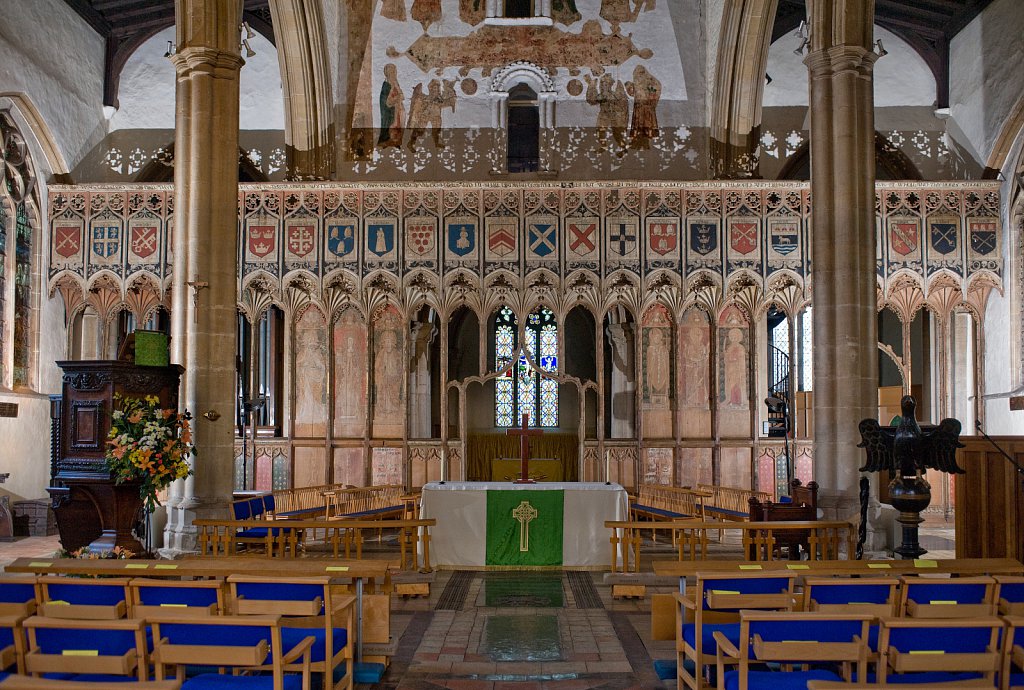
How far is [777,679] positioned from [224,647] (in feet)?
8.42

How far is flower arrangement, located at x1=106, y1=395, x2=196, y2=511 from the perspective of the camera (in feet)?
27.3

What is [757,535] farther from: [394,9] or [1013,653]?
[394,9]

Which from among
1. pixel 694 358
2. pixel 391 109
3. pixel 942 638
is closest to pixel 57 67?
pixel 391 109

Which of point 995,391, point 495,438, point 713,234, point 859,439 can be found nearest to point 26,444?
point 495,438

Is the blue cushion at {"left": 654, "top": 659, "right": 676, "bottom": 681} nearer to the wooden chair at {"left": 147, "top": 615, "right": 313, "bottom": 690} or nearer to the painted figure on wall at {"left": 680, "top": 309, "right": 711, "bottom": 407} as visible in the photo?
the wooden chair at {"left": 147, "top": 615, "right": 313, "bottom": 690}

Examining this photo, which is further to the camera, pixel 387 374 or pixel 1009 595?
pixel 387 374

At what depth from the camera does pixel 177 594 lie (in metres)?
5.09

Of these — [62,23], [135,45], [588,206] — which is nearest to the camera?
[588,206]

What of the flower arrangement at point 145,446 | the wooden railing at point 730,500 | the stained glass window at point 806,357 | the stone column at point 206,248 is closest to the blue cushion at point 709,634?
the flower arrangement at point 145,446

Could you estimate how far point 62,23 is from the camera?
15.9 m

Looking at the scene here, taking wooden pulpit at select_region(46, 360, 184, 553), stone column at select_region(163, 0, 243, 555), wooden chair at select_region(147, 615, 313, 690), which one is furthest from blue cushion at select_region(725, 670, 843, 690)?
stone column at select_region(163, 0, 243, 555)

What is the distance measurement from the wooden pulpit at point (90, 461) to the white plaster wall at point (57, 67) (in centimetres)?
769

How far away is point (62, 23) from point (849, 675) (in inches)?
637

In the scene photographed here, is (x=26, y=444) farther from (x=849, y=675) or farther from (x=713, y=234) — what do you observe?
(x=849, y=675)
